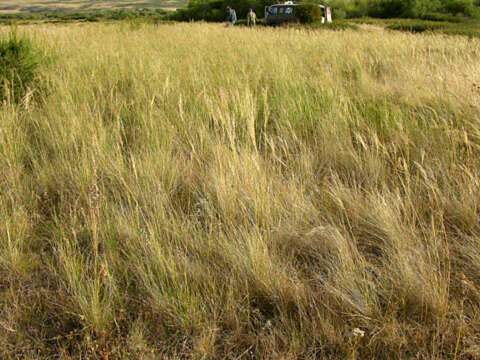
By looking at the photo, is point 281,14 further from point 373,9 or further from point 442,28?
point 373,9

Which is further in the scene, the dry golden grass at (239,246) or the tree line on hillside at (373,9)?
the tree line on hillside at (373,9)

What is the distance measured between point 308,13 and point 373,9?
14301mm

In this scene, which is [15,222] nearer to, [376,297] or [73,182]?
[73,182]

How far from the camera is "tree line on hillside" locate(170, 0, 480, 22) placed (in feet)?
85.3

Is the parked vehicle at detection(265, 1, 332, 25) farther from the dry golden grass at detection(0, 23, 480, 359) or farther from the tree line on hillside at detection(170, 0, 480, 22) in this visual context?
the dry golden grass at detection(0, 23, 480, 359)

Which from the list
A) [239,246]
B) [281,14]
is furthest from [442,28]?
[239,246]

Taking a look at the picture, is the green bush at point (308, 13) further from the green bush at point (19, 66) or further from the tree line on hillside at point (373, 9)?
the green bush at point (19, 66)

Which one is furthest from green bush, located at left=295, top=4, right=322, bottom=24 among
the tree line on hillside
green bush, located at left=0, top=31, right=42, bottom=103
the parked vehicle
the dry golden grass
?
the dry golden grass

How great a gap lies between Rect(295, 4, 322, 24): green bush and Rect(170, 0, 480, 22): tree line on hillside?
8.99 metres

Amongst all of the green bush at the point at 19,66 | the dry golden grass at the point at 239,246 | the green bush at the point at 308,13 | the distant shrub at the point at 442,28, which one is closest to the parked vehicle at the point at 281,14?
the green bush at the point at 308,13

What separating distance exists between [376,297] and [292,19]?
2298 cm

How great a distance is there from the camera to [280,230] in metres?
1.70

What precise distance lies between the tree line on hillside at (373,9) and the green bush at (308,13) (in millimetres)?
8990

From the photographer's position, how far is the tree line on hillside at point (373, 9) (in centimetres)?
2598
